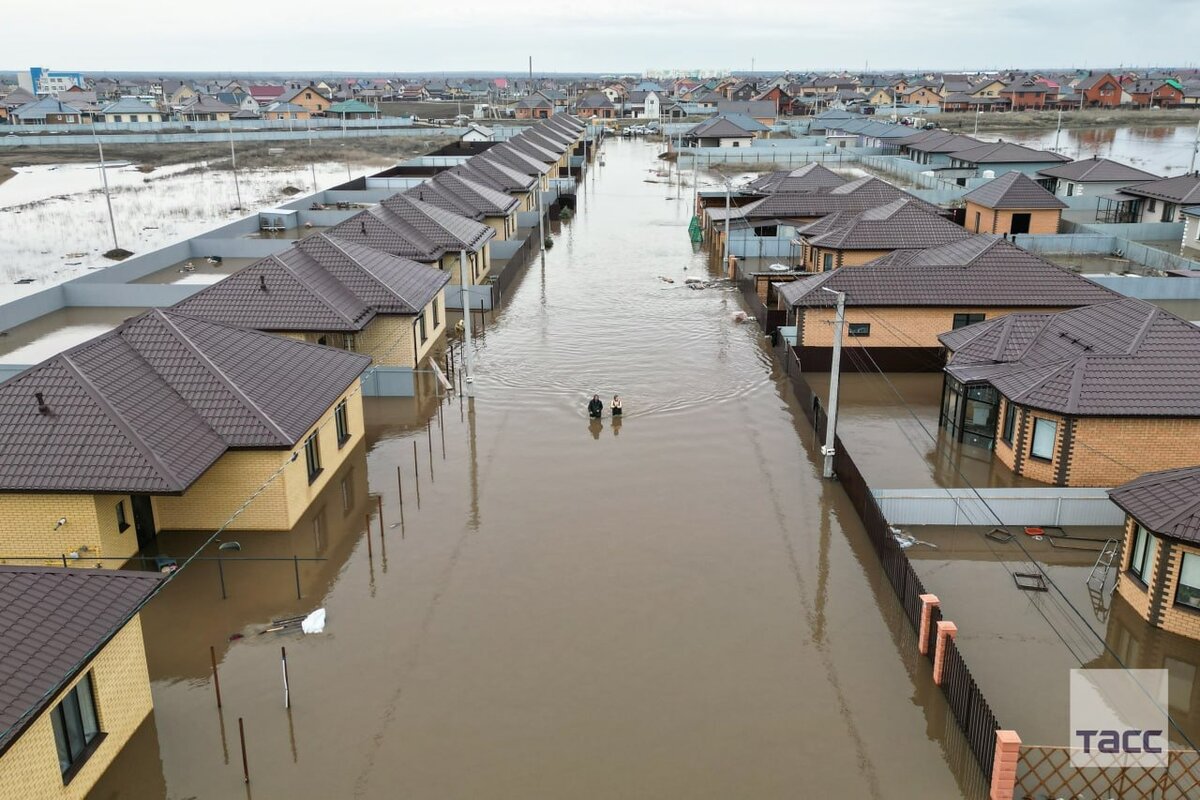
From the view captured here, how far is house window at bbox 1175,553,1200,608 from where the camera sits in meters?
16.8

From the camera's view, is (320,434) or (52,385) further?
(320,434)

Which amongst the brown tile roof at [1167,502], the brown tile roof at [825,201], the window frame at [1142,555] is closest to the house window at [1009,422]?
the brown tile roof at [1167,502]

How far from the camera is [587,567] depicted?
20.1 metres

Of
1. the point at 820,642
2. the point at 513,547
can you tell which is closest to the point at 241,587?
the point at 513,547

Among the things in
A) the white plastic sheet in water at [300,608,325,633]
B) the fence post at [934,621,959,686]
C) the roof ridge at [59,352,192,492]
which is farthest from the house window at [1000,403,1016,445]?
the roof ridge at [59,352,192,492]

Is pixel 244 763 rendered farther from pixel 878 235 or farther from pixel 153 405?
pixel 878 235

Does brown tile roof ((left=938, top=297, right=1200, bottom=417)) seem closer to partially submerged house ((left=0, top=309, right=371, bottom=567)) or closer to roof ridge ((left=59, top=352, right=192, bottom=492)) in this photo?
partially submerged house ((left=0, top=309, right=371, bottom=567))

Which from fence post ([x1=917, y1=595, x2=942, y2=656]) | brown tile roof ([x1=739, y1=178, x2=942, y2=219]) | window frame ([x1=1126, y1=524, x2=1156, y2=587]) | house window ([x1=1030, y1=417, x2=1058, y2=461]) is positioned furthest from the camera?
brown tile roof ([x1=739, y1=178, x2=942, y2=219])

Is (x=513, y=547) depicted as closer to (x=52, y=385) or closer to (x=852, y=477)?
(x=852, y=477)

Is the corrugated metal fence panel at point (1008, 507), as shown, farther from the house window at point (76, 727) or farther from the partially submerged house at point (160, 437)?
the house window at point (76, 727)

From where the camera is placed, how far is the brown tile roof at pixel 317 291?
2930 cm

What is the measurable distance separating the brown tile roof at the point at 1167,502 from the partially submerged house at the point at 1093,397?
465 cm

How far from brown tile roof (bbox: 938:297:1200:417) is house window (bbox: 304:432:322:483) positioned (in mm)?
17576

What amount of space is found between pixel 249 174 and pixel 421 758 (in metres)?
95.3
